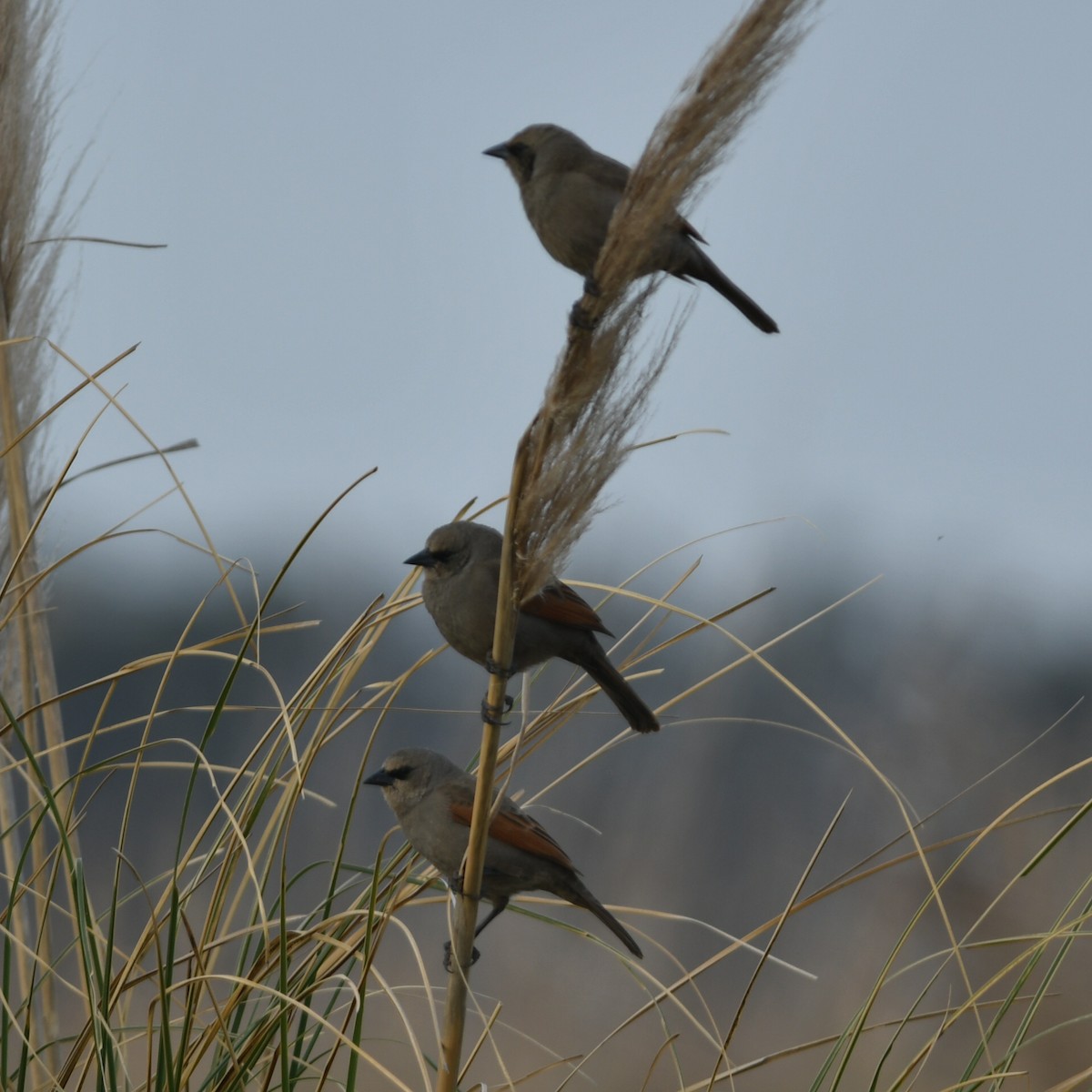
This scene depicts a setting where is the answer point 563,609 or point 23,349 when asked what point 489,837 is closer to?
point 563,609

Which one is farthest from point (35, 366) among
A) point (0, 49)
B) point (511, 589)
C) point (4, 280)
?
point (511, 589)

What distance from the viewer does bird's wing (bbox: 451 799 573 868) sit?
251 cm

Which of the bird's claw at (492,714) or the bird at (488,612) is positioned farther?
the bird at (488,612)

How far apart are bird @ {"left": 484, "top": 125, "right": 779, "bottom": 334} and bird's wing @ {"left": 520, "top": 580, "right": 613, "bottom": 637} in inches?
25.2

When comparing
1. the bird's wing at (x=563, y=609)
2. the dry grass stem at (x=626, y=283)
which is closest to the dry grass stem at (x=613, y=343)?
the dry grass stem at (x=626, y=283)

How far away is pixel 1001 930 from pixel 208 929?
4.24m

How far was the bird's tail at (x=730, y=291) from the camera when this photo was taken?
2729mm

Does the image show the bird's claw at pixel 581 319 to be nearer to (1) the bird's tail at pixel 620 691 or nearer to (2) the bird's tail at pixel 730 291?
(1) the bird's tail at pixel 620 691

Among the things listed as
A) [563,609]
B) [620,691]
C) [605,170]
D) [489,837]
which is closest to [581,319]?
[563,609]

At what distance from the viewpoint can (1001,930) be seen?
5492 millimetres

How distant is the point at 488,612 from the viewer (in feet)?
7.66

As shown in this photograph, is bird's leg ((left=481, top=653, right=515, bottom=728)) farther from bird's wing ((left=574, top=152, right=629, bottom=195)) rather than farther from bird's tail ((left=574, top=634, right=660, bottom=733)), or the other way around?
bird's wing ((left=574, top=152, right=629, bottom=195))

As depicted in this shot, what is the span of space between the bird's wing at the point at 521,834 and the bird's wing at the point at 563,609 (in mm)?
378

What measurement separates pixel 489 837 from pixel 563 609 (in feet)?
1.58
